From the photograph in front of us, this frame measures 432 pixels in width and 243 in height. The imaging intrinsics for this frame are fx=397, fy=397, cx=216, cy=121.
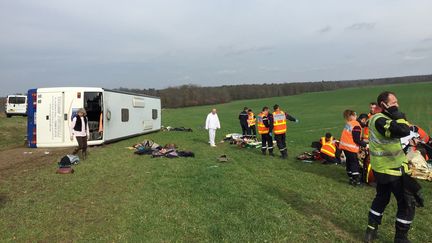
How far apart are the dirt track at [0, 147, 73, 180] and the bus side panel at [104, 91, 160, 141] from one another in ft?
8.04

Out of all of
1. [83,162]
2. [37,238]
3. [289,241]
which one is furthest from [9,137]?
[289,241]

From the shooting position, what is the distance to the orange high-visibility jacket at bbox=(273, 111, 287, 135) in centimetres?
1431

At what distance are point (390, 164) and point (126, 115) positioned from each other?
17.5m

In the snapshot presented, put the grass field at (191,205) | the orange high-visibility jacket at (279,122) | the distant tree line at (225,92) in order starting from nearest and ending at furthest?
the grass field at (191,205), the orange high-visibility jacket at (279,122), the distant tree line at (225,92)

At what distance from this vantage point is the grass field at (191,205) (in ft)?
20.1

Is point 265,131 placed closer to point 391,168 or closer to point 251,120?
point 251,120

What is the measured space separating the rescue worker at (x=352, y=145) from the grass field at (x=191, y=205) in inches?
13.3

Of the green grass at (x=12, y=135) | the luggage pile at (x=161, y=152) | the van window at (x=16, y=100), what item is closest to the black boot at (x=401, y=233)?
the luggage pile at (x=161, y=152)

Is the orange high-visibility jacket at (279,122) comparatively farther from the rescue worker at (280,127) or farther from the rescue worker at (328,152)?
the rescue worker at (328,152)

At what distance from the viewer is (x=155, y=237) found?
19.5ft

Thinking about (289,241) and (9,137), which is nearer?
(289,241)

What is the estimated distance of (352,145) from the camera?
381 inches

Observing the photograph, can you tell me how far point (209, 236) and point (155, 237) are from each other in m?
0.81

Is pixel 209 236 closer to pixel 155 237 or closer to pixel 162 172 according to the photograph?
pixel 155 237
